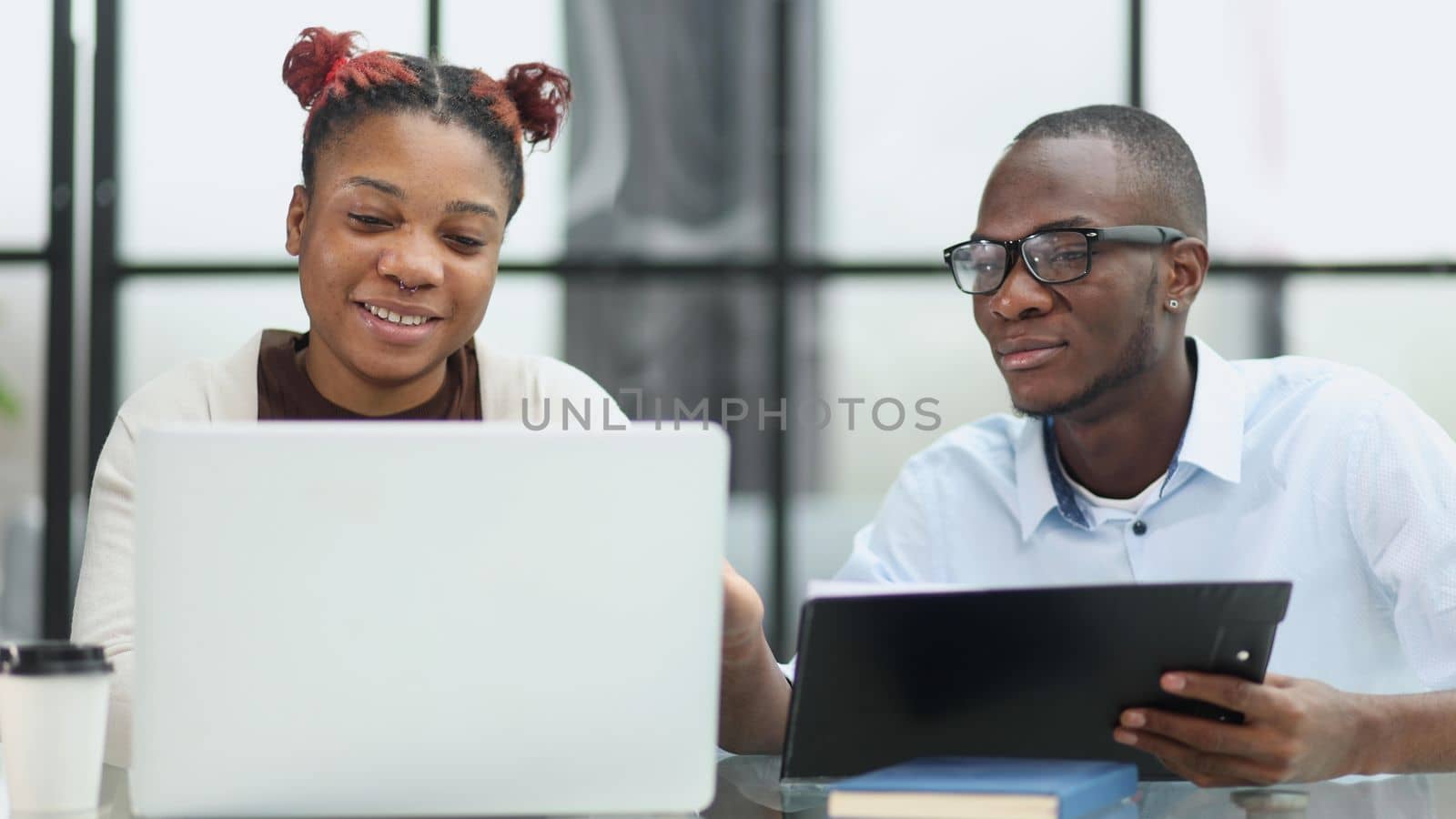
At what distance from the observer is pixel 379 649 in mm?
833

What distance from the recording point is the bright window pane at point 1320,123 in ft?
11.1

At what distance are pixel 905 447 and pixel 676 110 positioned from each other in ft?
3.42

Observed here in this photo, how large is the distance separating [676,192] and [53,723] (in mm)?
2666

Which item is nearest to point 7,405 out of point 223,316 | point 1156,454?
point 223,316

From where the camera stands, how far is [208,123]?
353cm

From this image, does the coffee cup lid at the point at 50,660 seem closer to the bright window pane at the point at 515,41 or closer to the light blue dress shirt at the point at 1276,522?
the light blue dress shirt at the point at 1276,522

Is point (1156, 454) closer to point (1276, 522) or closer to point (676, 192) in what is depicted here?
point (1276, 522)

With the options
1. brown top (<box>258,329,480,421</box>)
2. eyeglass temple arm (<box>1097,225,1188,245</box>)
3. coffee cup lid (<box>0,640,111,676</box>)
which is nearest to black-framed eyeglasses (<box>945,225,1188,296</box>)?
eyeglass temple arm (<box>1097,225,1188,245</box>)

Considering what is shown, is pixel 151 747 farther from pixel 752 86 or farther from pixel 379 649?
pixel 752 86

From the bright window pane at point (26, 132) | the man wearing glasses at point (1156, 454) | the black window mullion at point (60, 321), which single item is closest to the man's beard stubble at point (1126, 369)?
the man wearing glasses at point (1156, 454)

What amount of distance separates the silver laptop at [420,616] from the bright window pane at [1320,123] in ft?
9.48

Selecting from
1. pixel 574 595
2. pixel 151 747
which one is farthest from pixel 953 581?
pixel 151 747

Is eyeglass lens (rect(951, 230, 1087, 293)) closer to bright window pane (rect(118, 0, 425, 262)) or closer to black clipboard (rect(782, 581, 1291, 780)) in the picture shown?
black clipboard (rect(782, 581, 1291, 780))

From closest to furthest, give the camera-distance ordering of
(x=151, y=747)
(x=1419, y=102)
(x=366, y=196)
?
(x=151, y=747) < (x=366, y=196) < (x=1419, y=102)
